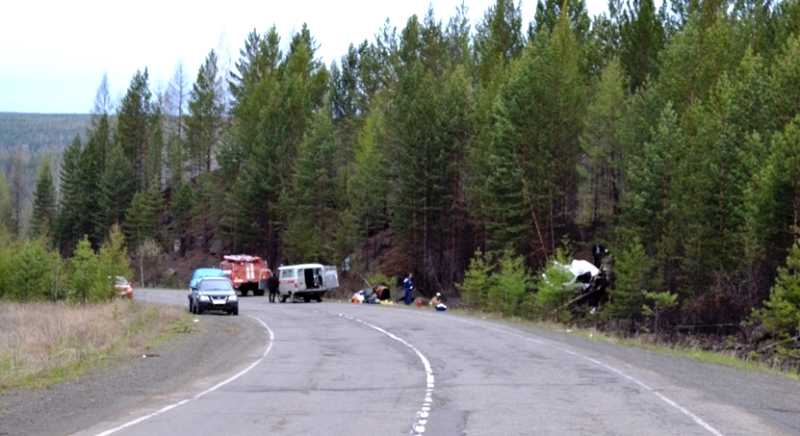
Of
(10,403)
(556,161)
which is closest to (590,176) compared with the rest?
(556,161)

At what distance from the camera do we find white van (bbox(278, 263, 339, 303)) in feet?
191

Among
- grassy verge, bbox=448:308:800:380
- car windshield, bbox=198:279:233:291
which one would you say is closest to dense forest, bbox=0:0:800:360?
grassy verge, bbox=448:308:800:380

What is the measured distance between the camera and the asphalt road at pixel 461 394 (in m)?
12.7

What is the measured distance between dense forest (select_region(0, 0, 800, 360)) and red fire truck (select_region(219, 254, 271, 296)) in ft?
22.1

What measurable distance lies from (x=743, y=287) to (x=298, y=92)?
163 ft

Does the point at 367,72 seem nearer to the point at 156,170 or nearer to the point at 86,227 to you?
the point at 156,170

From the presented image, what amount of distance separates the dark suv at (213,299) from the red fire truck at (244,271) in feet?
80.3

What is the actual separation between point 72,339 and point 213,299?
16970 millimetres

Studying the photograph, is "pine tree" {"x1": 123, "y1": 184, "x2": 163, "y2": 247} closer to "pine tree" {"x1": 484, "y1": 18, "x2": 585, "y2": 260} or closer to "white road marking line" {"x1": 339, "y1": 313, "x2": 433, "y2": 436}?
"pine tree" {"x1": 484, "y1": 18, "x2": 585, "y2": 260}

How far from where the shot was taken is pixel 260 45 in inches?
3971

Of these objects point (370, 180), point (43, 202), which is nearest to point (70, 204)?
point (43, 202)

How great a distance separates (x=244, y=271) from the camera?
70312 millimetres

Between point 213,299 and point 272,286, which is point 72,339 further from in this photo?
point 272,286

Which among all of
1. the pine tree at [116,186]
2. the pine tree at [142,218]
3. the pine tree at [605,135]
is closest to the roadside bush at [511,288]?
the pine tree at [605,135]
